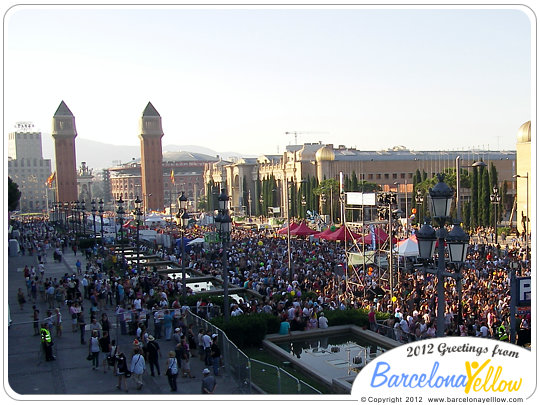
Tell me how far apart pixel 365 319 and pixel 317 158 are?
2717 inches

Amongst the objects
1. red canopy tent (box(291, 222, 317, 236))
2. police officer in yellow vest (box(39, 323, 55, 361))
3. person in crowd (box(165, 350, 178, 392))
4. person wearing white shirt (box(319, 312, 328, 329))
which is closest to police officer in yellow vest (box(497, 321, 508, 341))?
person wearing white shirt (box(319, 312, 328, 329))

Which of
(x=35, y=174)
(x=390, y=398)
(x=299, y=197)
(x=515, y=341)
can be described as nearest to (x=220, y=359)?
(x=515, y=341)

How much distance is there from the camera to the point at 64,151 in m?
125

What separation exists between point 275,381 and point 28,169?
17408 cm

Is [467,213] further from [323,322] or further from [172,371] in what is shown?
[172,371]

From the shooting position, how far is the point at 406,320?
15906mm

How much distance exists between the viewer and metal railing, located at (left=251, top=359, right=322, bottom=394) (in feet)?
34.2

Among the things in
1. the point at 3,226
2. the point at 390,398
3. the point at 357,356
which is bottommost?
the point at 357,356

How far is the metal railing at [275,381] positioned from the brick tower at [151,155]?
399ft

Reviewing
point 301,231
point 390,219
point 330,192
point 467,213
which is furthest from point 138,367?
point 330,192

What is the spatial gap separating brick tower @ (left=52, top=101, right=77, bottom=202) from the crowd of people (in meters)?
97.4

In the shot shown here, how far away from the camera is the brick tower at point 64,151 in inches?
4877

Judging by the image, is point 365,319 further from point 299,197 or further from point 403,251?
point 299,197

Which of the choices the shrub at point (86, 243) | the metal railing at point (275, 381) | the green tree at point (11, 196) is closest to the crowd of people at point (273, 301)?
the metal railing at point (275, 381)
